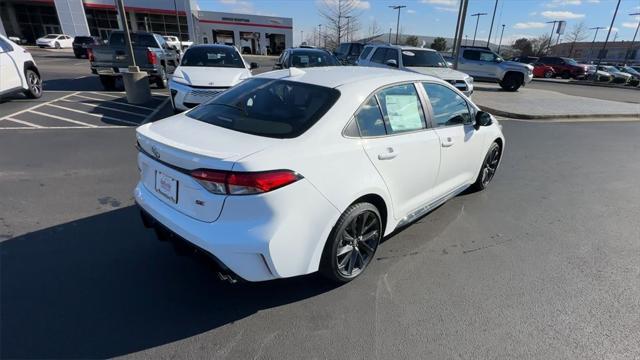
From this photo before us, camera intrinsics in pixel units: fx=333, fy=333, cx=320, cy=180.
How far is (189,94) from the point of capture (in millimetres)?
7016

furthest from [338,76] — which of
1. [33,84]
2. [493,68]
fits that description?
[493,68]

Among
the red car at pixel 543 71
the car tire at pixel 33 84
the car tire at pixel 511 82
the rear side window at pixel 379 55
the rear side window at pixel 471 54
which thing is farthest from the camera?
the red car at pixel 543 71

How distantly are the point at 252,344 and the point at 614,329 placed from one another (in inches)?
101

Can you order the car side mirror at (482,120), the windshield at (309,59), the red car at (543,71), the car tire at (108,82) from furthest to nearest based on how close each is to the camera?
the red car at (543,71), the car tire at (108,82), the windshield at (309,59), the car side mirror at (482,120)

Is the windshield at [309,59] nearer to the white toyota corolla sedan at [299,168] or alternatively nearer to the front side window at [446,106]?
the front side window at [446,106]

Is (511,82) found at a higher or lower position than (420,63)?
lower

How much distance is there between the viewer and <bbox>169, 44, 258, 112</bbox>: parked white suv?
23.2ft

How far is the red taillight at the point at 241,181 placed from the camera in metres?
1.95

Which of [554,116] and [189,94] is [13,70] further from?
[554,116]

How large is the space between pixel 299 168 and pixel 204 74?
6.51m

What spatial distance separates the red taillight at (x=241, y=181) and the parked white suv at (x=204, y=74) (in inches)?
219

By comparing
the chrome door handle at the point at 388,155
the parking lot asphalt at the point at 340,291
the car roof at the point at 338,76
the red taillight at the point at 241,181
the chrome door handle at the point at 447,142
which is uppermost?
the car roof at the point at 338,76

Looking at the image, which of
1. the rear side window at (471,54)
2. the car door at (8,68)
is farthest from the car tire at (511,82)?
the car door at (8,68)

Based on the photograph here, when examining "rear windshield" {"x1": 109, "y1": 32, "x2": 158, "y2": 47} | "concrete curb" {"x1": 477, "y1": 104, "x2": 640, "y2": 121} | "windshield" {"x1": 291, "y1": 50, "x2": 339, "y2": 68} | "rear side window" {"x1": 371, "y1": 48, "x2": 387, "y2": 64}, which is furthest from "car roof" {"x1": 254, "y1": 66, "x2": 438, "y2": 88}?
"rear windshield" {"x1": 109, "y1": 32, "x2": 158, "y2": 47}
